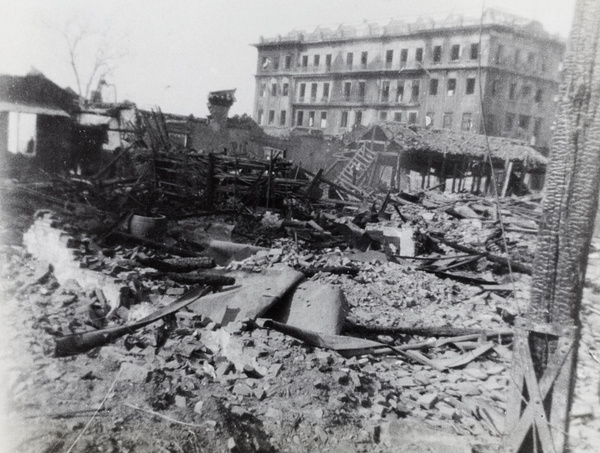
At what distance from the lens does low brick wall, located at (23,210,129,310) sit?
7102 mm

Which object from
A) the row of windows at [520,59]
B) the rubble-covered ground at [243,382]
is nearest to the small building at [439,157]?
the row of windows at [520,59]

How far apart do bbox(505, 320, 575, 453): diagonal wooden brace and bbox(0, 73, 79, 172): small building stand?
23120 mm

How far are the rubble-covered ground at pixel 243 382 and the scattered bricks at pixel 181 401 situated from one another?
0.01m

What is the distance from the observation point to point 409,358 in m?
6.04

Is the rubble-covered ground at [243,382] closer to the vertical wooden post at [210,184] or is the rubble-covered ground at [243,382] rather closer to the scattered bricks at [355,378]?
the scattered bricks at [355,378]

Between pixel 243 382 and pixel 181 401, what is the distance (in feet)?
2.53

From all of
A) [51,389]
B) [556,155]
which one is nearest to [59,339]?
[51,389]

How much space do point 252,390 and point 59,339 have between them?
2322 mm

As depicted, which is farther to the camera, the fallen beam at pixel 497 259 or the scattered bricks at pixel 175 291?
the fallen beam at pixel 497 259

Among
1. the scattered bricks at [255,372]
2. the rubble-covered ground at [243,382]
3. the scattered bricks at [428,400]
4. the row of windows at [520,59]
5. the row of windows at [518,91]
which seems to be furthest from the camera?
the row of windows at [518,91]

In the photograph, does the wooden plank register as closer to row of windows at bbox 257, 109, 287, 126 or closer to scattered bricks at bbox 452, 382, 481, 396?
scattered bricks at bbox 452, 382, 481, 396

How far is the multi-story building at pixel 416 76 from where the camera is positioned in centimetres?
3947

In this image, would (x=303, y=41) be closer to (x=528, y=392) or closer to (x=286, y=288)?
(x=286, y=288)

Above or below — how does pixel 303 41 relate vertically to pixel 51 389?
above
